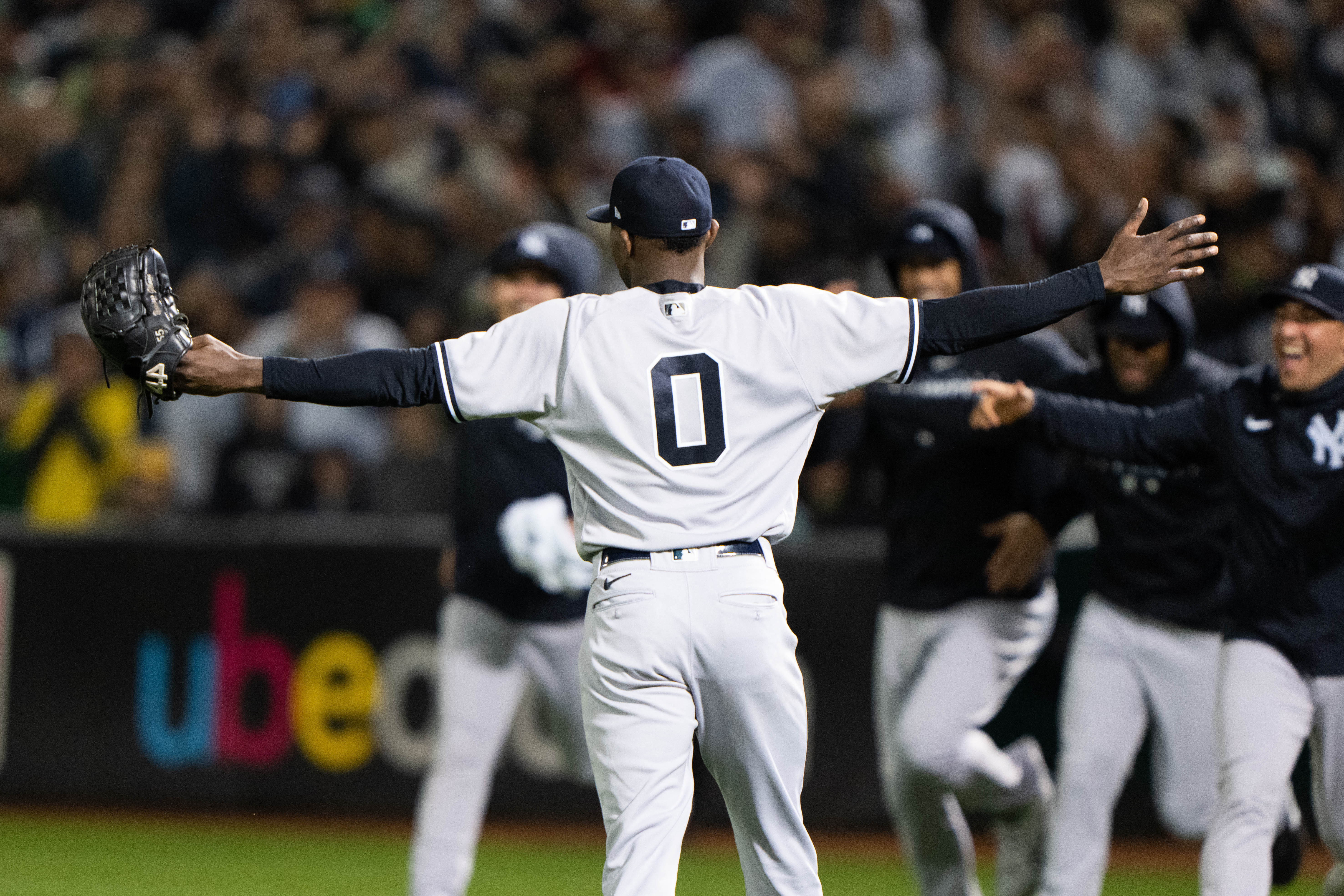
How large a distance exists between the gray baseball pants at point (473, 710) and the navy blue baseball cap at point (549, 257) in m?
1.26

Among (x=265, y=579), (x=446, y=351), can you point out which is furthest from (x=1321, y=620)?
(x=265, y=579)

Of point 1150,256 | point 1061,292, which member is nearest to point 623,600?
point 1061,292

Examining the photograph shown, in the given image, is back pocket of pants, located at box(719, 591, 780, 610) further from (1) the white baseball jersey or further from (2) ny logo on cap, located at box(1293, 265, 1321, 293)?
(2) ny logo on cap, located at box(1293, 265, 1321, 293)

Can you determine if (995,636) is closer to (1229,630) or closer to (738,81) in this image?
(1229,630)

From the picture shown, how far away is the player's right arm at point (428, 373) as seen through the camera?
4098 millimetres

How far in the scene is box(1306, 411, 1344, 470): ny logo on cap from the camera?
5.18 m

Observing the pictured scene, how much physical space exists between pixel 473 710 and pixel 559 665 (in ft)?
1.17

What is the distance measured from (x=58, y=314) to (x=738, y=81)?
5247 millimetres

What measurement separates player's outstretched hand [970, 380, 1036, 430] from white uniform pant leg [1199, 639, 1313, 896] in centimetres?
101

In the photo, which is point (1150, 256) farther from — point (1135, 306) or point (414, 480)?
point (414, 480)

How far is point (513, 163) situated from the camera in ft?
39.7

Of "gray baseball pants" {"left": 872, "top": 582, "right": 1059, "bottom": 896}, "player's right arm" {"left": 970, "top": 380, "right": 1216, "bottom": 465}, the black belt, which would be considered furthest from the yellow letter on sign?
the black belt

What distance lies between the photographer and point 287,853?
28.0 ft

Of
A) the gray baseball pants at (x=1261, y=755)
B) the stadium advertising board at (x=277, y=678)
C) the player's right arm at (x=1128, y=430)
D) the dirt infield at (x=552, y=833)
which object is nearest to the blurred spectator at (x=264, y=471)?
the stadium advertising board at (x=277, y=678)
